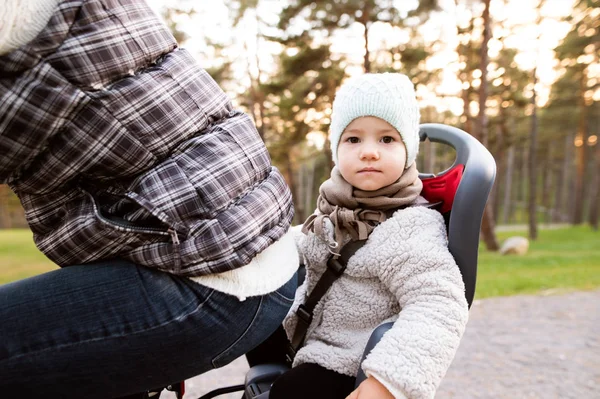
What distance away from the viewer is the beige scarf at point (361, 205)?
143 cm

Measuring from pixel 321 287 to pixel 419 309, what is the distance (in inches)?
14.6

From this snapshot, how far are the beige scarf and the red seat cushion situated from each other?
0.22ft

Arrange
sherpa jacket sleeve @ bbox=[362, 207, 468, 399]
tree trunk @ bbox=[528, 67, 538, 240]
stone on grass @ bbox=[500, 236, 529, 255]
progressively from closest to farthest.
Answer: sherpa jacket sleeve @ bbox=[362, 207, 468, 399], stone on grass @ bbox=[500, 236, 529, 255], tree trunk @ bbox=[528, 67, 538, 240]

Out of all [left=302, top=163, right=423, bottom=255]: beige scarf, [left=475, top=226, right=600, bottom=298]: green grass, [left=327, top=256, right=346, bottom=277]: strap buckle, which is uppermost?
[left=302, top=163, right=423, bottom=255]: beige scarf

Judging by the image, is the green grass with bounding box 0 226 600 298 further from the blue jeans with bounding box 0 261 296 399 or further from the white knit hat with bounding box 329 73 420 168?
the blue jeans with bounding box 0 261 296 399

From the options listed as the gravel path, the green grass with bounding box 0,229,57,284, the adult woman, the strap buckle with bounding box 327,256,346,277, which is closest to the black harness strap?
the strap buckle with bounding box 327,256,346,277

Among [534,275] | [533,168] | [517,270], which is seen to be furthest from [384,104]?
[533,168]

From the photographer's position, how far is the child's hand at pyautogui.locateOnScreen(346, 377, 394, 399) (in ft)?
3.45

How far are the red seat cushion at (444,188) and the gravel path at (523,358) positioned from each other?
7.99ft

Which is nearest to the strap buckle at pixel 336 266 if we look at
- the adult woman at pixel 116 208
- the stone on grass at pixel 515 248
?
the adult woman at pixel 116 208

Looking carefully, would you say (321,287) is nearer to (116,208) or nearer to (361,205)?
(361,205)

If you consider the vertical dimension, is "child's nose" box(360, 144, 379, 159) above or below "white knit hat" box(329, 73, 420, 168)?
below

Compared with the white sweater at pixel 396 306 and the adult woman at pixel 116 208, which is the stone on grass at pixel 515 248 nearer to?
the white sweater at pixel 396 306

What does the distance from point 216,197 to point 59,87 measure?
37 centimetres
